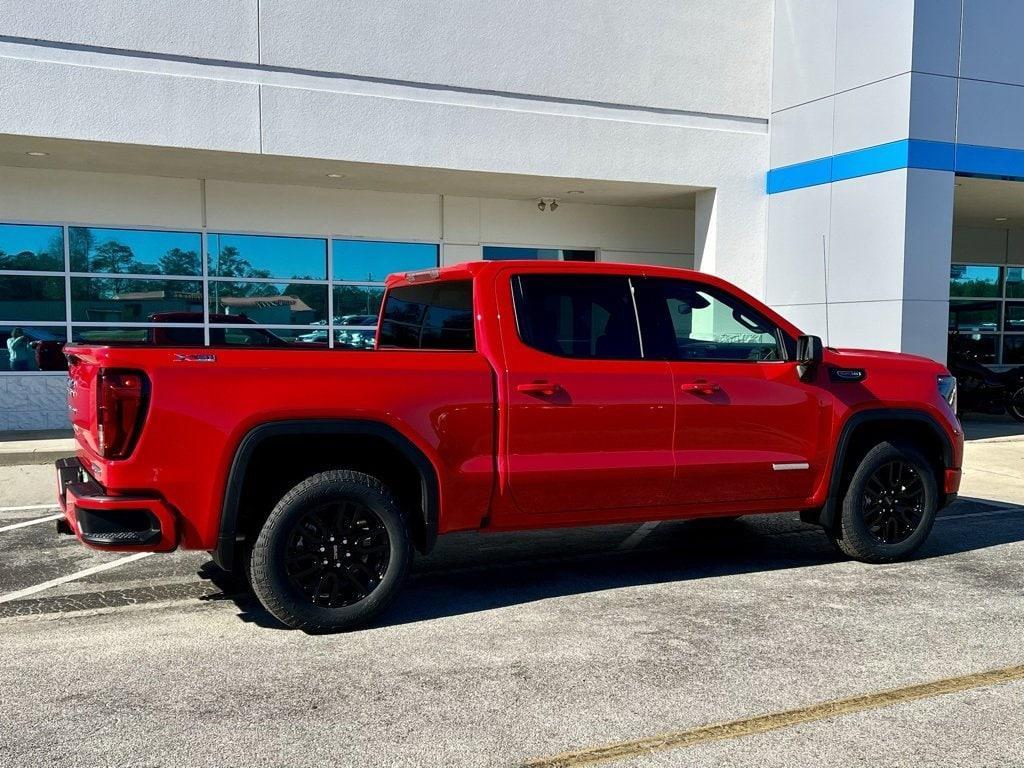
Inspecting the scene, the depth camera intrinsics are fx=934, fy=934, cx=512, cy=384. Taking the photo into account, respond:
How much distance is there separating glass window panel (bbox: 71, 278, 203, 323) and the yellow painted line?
36.8 feet

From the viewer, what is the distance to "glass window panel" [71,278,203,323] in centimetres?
1318

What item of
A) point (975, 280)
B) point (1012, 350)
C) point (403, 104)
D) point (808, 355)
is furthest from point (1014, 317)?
point (808, 355)

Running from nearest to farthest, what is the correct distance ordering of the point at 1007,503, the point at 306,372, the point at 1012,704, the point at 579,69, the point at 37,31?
the point at 1012,704
the point at 306,372
the point at 1007,503
the point at 37,31
the point at 579,69

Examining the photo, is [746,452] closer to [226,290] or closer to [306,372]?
[306,372]

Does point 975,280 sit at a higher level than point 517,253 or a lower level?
lower

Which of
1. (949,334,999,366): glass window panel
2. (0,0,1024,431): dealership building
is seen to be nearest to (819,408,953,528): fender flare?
(0,0,1024,431): dealership building

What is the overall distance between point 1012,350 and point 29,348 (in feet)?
60.8

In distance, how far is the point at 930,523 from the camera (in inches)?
250

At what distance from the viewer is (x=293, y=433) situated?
4594mm

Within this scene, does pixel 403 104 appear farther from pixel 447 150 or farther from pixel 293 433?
pixel 293 433

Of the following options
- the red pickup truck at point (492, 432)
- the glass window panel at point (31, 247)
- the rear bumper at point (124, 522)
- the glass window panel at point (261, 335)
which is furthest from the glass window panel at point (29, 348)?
the rear bumper at point (124, 522)

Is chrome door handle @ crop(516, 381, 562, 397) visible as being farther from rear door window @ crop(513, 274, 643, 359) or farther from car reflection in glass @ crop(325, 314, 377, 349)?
car reflection in glass @ crop(325, 314, 377, 349)

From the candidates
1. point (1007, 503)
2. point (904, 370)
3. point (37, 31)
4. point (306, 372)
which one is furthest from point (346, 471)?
point (37, 31)

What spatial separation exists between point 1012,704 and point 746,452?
83.1 inches
